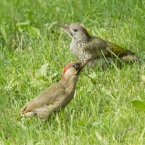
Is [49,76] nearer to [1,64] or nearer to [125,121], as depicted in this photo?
[1,64]

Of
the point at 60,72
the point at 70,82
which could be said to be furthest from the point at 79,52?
the point at 70,82

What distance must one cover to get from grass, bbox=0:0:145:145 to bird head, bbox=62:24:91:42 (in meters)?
0.22

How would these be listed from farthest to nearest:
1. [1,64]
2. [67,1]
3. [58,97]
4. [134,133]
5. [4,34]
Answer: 1. [67,1]
2. [4,34]
3. [1,64]
4. [58,97]
5. [134,133]

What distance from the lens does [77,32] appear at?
838 centimetres

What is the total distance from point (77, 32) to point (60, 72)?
0.76 m

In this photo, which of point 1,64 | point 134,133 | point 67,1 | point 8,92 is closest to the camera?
point 134,133

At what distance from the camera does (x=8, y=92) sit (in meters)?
7.43

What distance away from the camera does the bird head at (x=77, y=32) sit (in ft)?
27.2

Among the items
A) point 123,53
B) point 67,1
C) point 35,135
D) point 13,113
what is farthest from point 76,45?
point 35,135

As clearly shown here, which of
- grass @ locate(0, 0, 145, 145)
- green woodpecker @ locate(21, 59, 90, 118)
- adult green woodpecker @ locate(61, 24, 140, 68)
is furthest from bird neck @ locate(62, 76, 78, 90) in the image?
adult green woodpecker @ locate(61, 24, 140, 68)

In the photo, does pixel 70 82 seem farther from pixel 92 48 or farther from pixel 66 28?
pixel 66 28

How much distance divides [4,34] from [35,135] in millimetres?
2840

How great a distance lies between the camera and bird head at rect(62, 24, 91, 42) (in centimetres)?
830

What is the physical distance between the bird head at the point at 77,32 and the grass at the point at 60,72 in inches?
8.6
